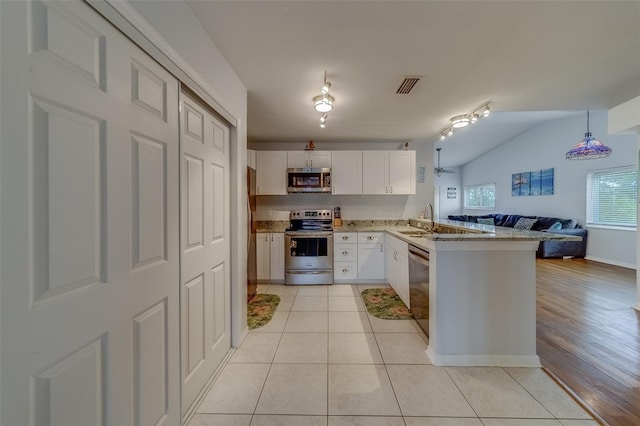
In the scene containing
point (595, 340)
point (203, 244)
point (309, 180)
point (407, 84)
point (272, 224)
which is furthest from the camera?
point (272, 224)

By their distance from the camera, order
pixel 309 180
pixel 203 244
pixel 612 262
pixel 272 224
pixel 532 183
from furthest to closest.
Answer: pixel 532 183, pixel 612 262, pixel 272 224, pixel 309 180, pixel 203 244

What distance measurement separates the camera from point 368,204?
4.64 meters

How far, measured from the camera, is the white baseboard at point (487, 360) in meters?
1.99

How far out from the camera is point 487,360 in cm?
200

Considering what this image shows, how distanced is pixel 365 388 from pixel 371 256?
2361mm

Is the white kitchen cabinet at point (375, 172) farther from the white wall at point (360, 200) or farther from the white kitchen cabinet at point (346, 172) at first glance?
the white wall at point (360, 200)

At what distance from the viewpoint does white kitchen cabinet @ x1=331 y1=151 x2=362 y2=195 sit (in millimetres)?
4281

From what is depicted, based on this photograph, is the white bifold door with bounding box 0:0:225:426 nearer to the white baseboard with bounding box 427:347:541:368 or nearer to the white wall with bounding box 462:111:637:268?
the white baseboard with bounding box 427:347:541:368

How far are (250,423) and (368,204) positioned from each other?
146 inches

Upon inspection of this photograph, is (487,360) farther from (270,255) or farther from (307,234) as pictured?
(270,255)

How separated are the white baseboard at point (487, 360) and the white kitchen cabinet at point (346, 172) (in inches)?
111

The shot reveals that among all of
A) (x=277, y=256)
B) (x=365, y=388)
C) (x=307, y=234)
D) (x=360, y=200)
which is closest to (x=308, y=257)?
(x=307, y=234)

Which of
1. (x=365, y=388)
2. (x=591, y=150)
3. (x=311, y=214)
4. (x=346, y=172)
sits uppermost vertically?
(x=591, y=150)

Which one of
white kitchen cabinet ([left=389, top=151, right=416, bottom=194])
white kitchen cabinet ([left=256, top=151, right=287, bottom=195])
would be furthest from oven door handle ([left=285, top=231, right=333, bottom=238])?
white kitchen cabinet ([left=389, top=151, right=416, bottom=194])
